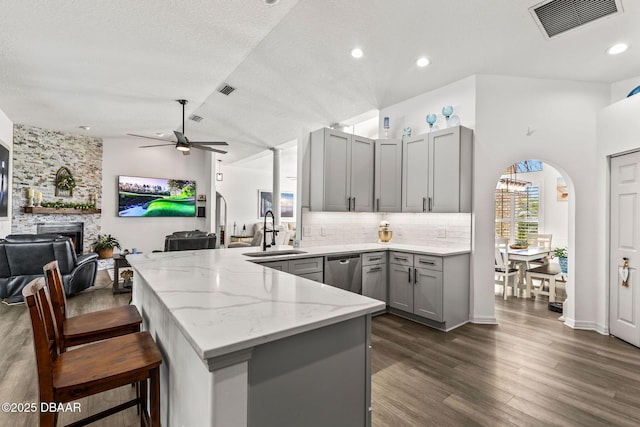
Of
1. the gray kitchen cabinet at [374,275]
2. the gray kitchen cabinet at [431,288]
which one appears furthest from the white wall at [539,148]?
the gray kitchen cabinet at [374,275]

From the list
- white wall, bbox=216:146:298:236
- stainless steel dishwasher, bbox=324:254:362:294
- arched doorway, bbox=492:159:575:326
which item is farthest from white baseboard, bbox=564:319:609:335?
white wall, bbox=216:146:298:236

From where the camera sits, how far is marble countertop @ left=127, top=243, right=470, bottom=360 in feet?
3.14

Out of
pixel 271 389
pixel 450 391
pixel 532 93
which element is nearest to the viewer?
pixel 271 389

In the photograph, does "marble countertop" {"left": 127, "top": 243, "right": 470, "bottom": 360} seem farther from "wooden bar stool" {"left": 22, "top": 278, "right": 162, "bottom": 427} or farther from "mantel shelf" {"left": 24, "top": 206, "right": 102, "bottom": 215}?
"mantel shelf" {"left": 24, "top": 206, "right": 102, "bottom": 215}

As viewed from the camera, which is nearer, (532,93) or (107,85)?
(532,93)

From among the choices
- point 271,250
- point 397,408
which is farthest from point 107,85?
point 397,408

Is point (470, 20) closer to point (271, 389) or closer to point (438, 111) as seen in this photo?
point (438, 111)

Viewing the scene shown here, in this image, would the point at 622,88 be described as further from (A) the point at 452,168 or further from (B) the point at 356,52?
(B) the point at 356,52

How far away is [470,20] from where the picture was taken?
269 cm

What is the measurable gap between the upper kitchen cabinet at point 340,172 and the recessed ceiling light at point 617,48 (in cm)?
257

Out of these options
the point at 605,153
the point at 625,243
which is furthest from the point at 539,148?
the point at 625,243

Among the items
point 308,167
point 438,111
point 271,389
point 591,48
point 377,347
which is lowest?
point 377,347

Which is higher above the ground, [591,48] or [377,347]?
[591,48]

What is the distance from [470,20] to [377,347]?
123 inches
